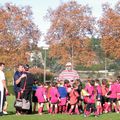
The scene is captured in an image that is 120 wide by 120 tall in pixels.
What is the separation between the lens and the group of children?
18.4 meters

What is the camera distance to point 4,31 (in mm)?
52656

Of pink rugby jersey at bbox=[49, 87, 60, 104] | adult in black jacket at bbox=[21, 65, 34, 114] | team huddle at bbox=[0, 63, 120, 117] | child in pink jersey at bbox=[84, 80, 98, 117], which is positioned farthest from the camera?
pink rugby jersey at bbox=[49, 87, 60, 104]

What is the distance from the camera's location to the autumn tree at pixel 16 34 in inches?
2035

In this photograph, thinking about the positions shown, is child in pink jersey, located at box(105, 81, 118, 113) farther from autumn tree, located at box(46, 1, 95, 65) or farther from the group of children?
autumn tree, located at box(46, 1, 95, 65)

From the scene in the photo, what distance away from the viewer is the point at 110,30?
48125 millimetres

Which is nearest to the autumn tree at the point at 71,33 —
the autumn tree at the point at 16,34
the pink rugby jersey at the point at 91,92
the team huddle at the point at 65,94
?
the autumn tree at the point at 16,34

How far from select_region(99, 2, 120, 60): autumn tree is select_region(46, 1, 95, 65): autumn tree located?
2.61 meters

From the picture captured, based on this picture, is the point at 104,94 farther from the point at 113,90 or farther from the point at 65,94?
the point at 65,94

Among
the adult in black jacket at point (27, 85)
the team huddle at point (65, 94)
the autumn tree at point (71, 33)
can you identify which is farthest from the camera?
the autumn tree at point (71, 33)

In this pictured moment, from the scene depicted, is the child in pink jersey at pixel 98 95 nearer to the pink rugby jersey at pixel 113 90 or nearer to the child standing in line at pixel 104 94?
the child standing in line at pixel 104 94

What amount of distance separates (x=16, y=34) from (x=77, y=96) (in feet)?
114

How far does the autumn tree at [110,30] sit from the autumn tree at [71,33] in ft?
8.55

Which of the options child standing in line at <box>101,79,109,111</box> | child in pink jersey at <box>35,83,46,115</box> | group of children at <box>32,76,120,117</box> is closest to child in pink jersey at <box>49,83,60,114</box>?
group of children at <box>32,76,120,117</box>

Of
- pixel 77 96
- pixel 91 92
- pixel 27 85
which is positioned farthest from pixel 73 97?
pixel 27 85
